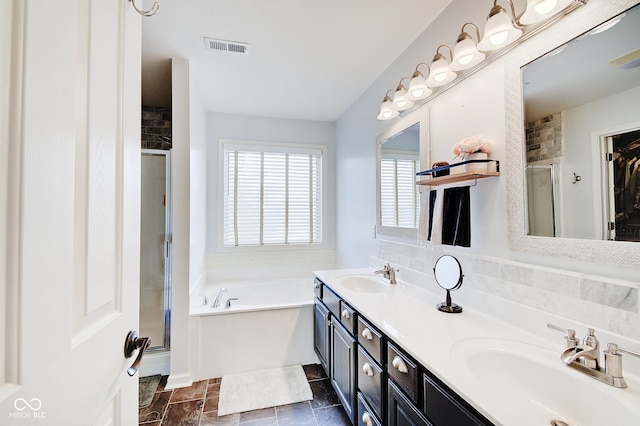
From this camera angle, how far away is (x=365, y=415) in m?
1.41

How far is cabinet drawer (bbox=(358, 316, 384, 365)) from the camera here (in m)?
1.27

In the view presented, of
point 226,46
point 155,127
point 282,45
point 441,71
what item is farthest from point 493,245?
point 155,127

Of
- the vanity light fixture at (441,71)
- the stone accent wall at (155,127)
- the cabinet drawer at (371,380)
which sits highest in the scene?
the stone accent wall at (155,127)

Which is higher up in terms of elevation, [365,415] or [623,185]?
[623,185]

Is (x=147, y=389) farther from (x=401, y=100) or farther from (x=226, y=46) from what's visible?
(x=401, y=100)

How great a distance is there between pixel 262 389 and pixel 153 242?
1.74m

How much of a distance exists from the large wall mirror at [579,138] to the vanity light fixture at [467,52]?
184 mm

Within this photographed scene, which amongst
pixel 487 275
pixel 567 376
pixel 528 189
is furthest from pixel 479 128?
pixel 567 376

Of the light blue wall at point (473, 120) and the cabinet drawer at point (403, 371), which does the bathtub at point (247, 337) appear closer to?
the light blue wall at point (473, 120)

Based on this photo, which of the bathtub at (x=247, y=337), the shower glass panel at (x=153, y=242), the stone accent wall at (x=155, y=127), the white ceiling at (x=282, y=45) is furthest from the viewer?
the stone accent wall at (x=155, y=127)

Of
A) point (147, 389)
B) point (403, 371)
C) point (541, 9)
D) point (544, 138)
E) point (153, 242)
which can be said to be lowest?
point (147, 389)

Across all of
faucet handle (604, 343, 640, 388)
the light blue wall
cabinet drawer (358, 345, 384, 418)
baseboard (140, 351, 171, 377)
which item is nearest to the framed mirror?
the light blue wall

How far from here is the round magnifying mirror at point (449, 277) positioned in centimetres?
141

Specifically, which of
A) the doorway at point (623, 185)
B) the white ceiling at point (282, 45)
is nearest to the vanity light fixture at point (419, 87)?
the white ceiling at point (282, 45)
